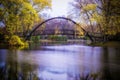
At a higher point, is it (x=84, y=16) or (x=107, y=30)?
(x=84, y=16)

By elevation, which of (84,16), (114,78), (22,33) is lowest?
(114,78)

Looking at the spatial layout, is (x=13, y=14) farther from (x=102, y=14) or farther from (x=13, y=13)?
(x=102, y=14)

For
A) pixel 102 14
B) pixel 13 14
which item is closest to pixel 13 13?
pixel 13 14

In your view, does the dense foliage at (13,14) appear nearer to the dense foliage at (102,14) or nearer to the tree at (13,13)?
the tree at (13,13)

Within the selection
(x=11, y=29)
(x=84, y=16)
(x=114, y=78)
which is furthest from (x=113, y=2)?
(x=114, y=78)

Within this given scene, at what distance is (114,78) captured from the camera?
470 cm

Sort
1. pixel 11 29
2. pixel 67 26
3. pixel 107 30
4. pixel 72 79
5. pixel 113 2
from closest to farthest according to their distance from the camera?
1. pixel 72 79
2. pixel 113 2
3. pixel 11 29
4. pixel 107 30
5. pixel 67 26

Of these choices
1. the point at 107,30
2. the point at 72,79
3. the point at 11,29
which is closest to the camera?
the point at 72,79

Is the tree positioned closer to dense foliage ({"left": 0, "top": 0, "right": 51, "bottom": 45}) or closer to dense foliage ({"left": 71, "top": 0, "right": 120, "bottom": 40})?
dense foliage ({"left": 0, "top": 0, "right": 51, "bottom": 45})

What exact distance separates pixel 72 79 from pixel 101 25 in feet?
48.6

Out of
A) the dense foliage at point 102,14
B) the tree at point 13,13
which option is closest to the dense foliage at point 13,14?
the tree at point 13,13

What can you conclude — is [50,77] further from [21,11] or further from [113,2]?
[21,11]

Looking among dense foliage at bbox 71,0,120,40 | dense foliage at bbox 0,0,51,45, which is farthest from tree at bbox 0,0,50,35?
dense foliage at bbox 71,0,120,40

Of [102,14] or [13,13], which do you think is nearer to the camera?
[13,13]
